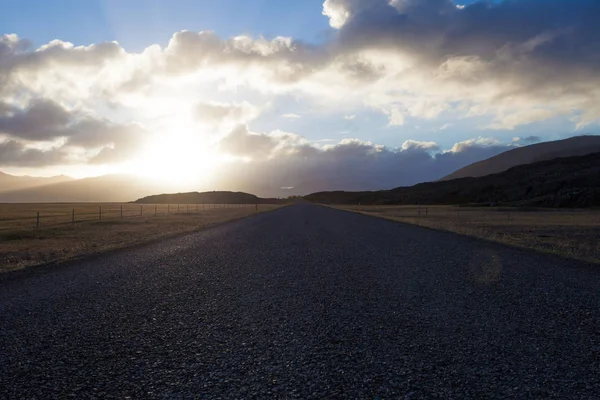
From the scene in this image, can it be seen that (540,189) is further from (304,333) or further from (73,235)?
(304,333)

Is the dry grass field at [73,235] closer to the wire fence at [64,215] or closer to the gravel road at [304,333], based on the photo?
the wire fence at [64,215]

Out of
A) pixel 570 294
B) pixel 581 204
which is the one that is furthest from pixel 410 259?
pixel 581 204

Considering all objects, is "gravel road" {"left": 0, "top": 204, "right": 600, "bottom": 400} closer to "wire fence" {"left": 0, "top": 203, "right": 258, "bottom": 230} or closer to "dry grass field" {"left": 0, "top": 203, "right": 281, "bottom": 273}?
"dry grass field" {"left": 0, "top": 203, "right": 281, "bottom": 273}

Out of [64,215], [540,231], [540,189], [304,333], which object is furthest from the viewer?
[540,189]

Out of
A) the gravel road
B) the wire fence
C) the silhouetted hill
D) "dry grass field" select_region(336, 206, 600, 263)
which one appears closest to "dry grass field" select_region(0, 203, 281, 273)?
the wire fence

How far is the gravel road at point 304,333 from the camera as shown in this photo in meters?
4.18

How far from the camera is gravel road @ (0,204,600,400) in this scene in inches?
164

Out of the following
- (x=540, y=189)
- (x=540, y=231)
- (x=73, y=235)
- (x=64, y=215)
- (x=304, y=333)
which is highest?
(x=540, y=189)

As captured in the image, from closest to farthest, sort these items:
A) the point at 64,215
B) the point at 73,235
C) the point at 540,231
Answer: the point at 540,231, the point at 73,235, the point at 64,215

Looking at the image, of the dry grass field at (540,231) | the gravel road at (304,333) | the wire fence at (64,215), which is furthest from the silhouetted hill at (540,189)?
the gravel road at (304,333)

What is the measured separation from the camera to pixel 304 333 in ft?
19.3

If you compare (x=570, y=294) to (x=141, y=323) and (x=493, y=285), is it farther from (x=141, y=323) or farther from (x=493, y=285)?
(x=141, y=323)

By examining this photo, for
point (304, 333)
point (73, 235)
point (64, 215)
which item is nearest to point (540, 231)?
point (304, 333)

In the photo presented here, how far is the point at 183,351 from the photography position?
5.21 m
